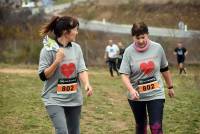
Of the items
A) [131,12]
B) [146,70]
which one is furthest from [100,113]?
[131,12]

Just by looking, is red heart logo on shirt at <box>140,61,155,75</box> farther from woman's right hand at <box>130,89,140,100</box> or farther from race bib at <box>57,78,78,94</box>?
race bib at <box>57,78,78,94</box>

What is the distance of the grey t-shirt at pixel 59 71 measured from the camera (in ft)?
19.8

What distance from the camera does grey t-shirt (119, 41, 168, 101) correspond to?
6836 mm

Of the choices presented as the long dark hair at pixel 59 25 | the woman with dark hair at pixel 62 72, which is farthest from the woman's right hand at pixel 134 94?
the long dark hair at pixel 59 25

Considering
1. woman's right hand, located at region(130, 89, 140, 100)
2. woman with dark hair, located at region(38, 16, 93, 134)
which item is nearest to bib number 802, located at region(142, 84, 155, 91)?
woman's right hand, located at region(130, 89, 140, 100)

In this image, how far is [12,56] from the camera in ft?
115

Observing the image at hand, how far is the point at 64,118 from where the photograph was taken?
604 cm

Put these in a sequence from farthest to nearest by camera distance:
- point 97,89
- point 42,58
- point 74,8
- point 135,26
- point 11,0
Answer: point 74,8, point 11,0, point 97,89, point 135,26, point 42,58

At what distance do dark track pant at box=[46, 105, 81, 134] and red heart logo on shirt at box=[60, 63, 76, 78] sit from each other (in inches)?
15.3

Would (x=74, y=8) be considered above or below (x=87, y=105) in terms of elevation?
below

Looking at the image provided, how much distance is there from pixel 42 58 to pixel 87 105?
630 cm

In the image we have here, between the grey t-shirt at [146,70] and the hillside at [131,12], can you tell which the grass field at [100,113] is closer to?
the grey t-shirt at [146,70]

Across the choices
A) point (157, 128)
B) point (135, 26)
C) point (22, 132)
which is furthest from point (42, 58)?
point (22, 132)

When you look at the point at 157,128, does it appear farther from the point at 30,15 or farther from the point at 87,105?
the point at 30,15
